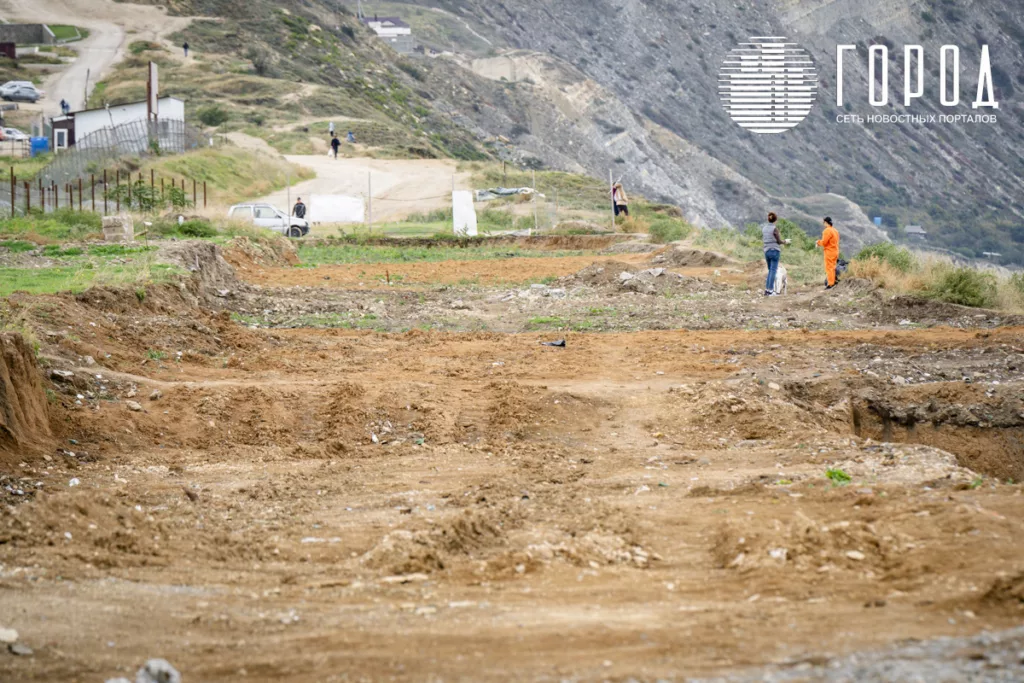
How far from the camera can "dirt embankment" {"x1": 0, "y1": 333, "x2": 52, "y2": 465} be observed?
10.1 metres

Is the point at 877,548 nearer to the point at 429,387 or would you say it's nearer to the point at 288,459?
the point at 288,459

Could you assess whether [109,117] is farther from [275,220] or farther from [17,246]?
[17,246]

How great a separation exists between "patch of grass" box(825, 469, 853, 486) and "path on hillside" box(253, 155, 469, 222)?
37.5m

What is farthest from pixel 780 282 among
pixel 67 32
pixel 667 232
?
pixel 67 32

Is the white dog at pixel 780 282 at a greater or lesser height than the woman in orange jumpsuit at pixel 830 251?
lesser

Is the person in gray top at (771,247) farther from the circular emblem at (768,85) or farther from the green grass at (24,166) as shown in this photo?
the circular emblem at (768,85)

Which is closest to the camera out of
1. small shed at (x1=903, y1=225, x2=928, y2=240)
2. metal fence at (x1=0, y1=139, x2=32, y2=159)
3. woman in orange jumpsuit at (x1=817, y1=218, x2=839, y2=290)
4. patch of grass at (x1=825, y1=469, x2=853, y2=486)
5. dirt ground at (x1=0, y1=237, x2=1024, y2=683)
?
dirt ground at (x1=0, y1=237, x2=1024, y2=683)

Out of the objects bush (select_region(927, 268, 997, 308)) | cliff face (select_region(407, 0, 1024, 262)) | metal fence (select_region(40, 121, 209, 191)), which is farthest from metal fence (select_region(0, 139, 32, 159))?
bush (select_region(927, 268, 997, 308))

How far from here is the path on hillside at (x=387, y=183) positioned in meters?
50.2

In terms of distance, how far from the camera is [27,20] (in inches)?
3720

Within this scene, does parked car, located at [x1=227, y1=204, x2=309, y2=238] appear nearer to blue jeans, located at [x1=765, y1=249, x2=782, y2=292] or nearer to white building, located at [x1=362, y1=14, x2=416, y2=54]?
blue jeans, located at [x1=765, y1=249, x2=782, y2=292]

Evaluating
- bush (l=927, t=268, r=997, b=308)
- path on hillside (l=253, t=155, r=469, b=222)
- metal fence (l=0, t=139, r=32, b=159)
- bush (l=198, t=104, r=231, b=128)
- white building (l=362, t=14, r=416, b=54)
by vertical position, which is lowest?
bush (l=927, t=268, r=997, b=308)

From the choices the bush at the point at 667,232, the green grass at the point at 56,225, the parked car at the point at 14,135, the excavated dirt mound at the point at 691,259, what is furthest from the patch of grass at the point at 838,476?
the parked car at the point at 14,135

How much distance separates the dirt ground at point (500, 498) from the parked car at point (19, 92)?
61.4m
